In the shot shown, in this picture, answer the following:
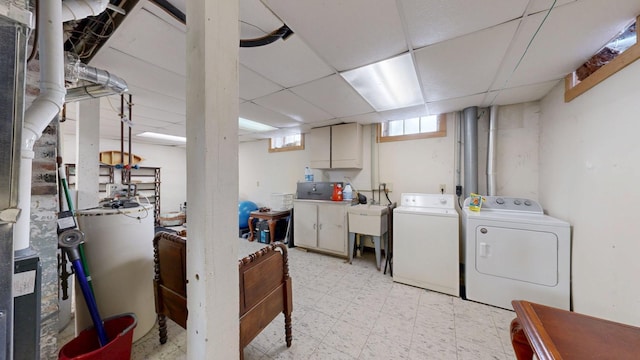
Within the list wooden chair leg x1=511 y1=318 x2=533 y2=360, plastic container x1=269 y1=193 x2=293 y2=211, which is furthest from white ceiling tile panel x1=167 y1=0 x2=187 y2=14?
plastic container x1=269 y1=193 x2=293 y2=211

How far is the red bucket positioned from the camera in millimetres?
1195

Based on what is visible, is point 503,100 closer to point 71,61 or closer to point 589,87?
point 589,87

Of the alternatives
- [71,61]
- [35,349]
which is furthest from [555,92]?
[71,61]

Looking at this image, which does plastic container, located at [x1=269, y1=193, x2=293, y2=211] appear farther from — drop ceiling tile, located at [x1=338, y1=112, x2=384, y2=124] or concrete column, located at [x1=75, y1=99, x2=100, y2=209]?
concrete column, located at [x1=75, y1=99, x2=100, y2=209]

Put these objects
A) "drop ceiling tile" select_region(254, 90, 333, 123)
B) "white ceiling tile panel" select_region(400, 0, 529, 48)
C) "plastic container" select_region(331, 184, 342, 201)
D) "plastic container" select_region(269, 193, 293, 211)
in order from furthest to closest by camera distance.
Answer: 1. "plastic container" select_region(269, 193, 293, 211)
2. "plastic container" select_region(331, 184, 342, 201)
3. "drop ceiling tile" select_region(254, 90, 333, 123)
4. "white ceiling tile panel" select_region(400, 0, 529, 48)

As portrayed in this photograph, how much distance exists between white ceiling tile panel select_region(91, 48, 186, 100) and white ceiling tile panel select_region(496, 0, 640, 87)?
9.11ft

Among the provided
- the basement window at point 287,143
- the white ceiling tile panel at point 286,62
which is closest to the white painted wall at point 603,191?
the white ceiling tile panel at point 286,62

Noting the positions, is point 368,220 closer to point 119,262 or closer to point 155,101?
point 119,262

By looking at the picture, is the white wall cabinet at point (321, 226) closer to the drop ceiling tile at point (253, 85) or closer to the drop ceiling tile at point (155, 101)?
the drop ceiling tile at point (253, 85)

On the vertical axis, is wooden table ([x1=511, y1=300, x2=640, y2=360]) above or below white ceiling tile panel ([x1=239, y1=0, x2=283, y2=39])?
below

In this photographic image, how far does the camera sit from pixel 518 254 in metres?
2.00

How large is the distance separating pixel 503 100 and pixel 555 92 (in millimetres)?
432

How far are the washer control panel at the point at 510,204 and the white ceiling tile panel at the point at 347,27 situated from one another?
205 centimetres

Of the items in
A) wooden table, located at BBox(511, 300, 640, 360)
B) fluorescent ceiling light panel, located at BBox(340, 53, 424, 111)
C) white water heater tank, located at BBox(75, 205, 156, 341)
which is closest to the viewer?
wooden table, located at BBox(511, 300, 640, 360)
